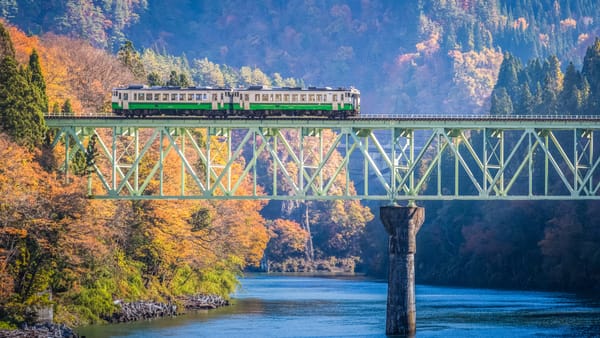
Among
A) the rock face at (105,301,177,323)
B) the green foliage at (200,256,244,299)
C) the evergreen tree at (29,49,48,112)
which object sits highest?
the evergreen tree at (29,49,48,112)

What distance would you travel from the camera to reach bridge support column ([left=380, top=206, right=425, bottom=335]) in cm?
9170

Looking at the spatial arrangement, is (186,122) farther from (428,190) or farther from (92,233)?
(428,190)

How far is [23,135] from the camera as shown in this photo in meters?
93.2

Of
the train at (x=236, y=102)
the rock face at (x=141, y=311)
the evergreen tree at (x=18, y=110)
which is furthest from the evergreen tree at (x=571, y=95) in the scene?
the evergreen tree at (x=18, y=110)

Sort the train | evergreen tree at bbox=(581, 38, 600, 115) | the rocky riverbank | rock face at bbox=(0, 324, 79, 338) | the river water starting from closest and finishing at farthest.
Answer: rock face at bbox=(0, 324, 79, 338), the rocky riverbank, the river water, the train, evergreen tree at bbox=(581, 38, 600, 115)

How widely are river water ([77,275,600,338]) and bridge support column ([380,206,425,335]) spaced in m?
1.46

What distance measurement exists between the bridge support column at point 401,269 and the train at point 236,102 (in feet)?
26.5


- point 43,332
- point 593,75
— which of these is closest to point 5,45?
point 43,332

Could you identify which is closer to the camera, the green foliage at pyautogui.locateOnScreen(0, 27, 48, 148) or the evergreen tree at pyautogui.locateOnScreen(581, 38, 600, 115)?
the green foliage at pyautogui.locateOnScreen(0, 27, 48, 148)

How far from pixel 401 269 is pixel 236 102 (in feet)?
51.7

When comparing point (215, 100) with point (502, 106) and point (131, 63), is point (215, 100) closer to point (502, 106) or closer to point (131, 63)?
point (131, 63)

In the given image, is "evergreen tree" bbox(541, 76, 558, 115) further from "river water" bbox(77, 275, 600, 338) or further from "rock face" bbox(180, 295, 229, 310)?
"rock face" bbox(180, 295, 229, 310)

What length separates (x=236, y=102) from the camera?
96750 mm

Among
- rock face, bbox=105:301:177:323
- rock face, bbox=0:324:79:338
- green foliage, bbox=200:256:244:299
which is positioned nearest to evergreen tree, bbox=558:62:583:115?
green foliage, bbox=200:256:244:299
